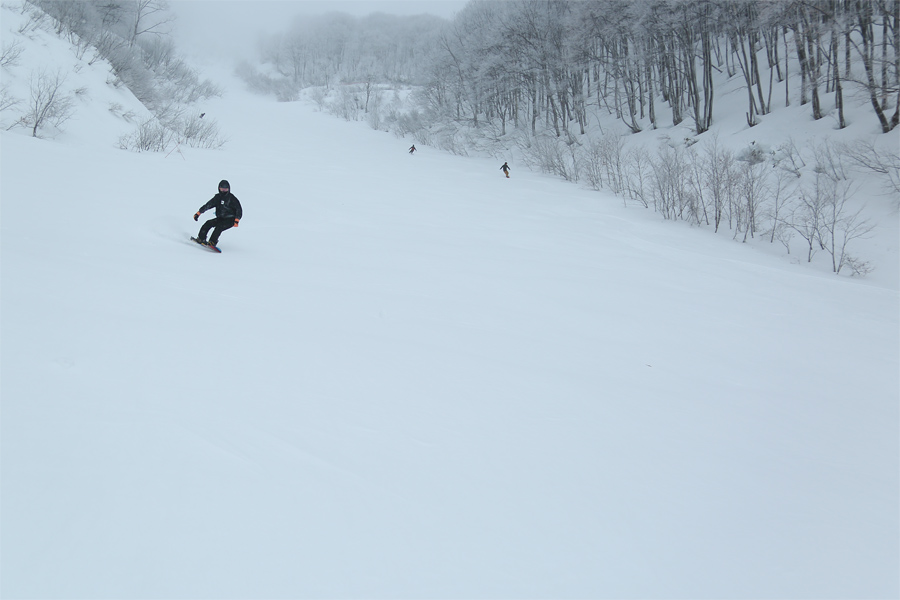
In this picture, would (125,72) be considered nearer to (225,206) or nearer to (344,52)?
(225,206)

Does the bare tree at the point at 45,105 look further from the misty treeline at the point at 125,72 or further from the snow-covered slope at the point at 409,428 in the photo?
the snow-covered slope at the point at 409,428

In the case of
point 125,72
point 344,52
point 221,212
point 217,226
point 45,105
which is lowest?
point 217,226

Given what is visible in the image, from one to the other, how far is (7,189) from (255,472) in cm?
785

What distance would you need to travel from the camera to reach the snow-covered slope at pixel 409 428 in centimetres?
220

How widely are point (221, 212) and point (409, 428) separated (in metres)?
5.53

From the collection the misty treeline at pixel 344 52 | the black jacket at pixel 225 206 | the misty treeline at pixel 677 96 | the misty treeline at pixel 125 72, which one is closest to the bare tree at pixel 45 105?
the misty treeline at pixel 125 72

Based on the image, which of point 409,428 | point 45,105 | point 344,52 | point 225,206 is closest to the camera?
point 409,428

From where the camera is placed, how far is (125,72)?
22656 mm

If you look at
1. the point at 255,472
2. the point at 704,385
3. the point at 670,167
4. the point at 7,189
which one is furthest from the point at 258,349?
the point at 670,167

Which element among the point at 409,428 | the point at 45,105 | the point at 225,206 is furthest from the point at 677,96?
the point at 409,428

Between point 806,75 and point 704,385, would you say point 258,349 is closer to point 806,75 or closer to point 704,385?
point 704,385

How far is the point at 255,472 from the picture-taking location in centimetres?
260

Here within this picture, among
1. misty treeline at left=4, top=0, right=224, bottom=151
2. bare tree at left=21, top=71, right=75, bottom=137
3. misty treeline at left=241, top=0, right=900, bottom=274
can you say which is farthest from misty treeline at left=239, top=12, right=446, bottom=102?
bare tree at left=21, top=71, right=75, bottom=137

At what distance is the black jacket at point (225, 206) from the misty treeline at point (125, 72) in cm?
973
